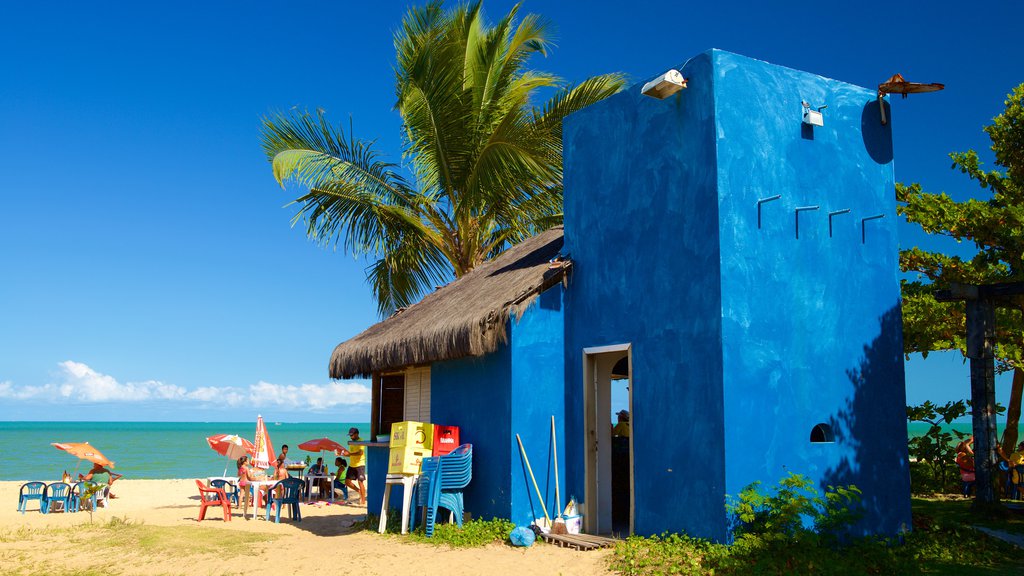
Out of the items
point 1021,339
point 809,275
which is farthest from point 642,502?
point 1021,339

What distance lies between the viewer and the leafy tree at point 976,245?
11609 millimetres

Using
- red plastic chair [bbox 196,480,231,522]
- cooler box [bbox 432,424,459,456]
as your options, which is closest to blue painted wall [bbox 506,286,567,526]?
cooler box [bbox 432,424,459,456]

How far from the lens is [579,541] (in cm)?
918

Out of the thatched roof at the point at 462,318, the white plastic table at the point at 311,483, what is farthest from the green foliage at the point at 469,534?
the white plastic table at the point at 311,483

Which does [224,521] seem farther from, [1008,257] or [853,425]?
[1008,257]

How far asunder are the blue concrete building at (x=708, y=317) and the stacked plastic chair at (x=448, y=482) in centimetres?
30

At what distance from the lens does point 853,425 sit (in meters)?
9.02

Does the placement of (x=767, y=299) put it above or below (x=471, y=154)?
below

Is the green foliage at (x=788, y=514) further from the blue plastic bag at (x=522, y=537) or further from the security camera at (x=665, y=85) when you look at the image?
the security camera at (x=665, y=85)

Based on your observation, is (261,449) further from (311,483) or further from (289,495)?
(311,483)

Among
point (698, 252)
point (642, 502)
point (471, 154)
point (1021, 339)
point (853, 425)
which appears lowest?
point (642, 502)

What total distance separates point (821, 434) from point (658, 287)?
237 cm

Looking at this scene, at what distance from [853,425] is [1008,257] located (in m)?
4.08

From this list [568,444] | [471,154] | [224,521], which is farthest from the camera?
[471,154]
